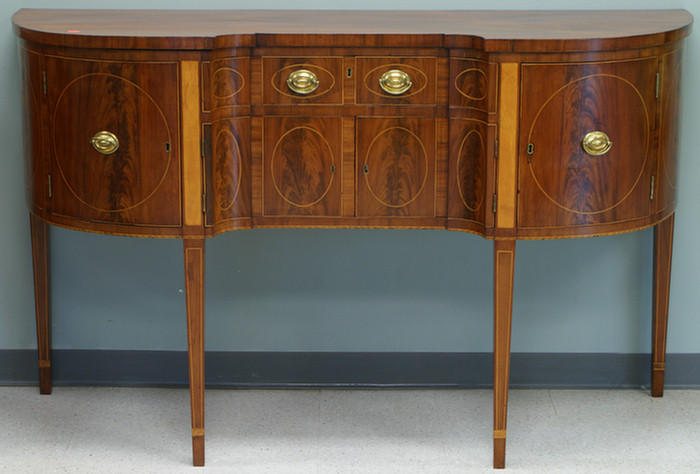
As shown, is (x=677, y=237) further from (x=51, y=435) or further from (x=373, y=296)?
(x=51, y=435)

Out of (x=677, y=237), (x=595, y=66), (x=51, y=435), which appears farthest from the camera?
(x=677, y=237)

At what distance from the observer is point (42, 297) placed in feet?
9.95

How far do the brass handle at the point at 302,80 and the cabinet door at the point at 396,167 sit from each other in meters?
0.13

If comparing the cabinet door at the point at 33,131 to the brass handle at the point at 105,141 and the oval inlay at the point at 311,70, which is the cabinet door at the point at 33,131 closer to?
the brass handle at the point at 105,141

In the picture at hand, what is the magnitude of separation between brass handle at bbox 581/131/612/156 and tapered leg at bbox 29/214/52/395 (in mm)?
1377

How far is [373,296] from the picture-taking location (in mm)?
3113

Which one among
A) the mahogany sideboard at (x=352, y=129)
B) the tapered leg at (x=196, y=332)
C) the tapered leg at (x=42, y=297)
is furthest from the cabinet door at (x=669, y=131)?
the tapered leg at (x=42, y=297)

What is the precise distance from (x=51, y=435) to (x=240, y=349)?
1.81 feet

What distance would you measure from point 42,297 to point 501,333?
3.95 ft

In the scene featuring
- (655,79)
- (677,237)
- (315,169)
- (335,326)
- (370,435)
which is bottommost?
(370,435)

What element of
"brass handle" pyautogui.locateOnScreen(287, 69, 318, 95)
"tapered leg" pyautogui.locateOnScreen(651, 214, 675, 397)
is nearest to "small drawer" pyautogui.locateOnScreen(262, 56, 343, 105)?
"brass handle" pyautogui.locateOnScreen(287, 69, 318, 95)

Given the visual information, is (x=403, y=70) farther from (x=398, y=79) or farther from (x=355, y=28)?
(x=355, y=28)

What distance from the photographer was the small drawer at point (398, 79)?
2.54m

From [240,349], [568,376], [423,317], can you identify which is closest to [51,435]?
[240,349]
